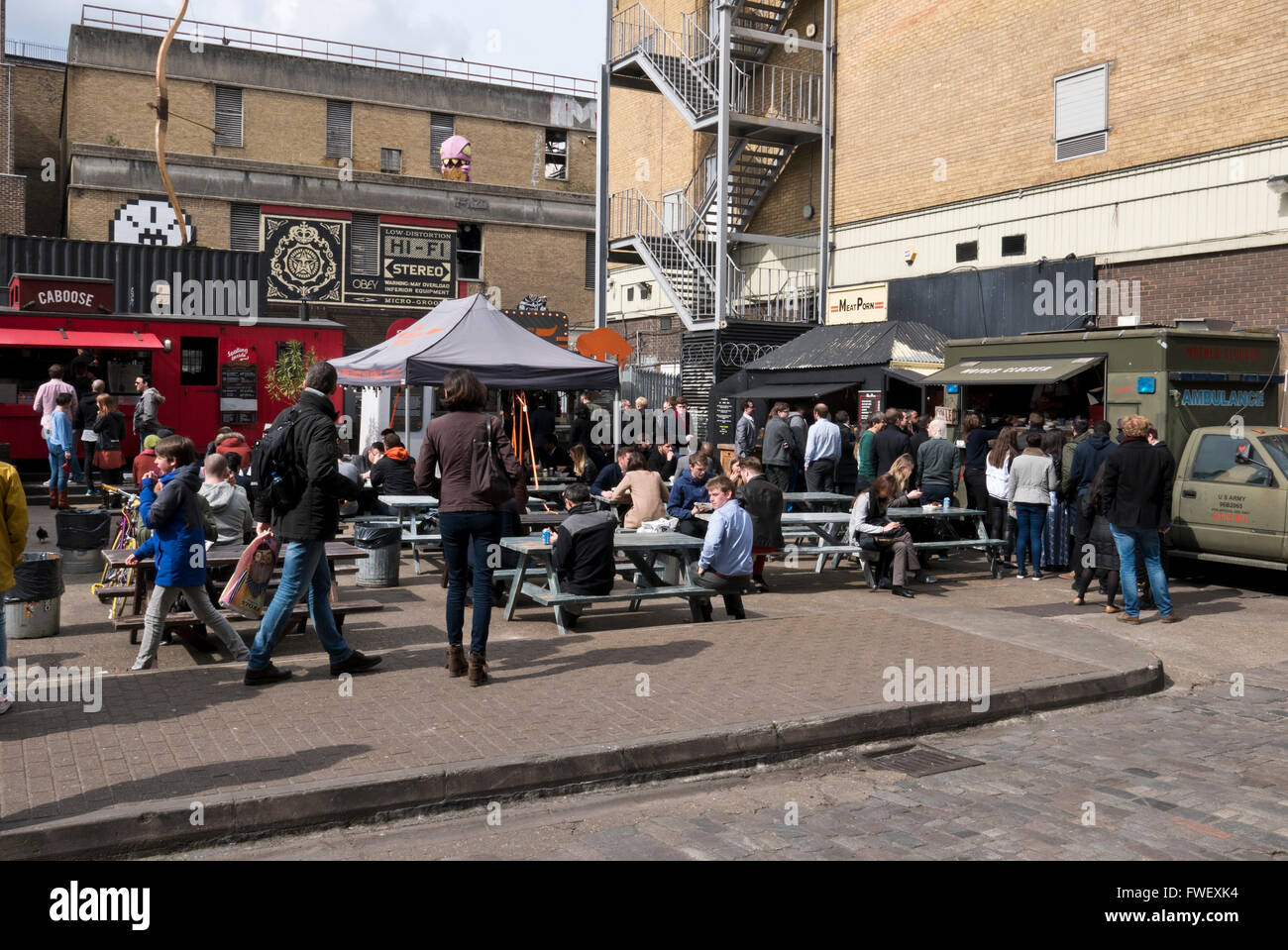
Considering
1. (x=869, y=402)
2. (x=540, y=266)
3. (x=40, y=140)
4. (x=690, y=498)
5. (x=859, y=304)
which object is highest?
(x=40, y=140)

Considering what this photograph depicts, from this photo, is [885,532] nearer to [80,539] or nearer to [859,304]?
[80,539]

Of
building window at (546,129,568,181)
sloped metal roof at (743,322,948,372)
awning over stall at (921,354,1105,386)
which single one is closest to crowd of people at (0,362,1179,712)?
awning over stall at (921,354,1105,386)

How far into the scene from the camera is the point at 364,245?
38.6 metres

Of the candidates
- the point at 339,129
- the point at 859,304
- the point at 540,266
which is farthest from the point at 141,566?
the point at 339,129

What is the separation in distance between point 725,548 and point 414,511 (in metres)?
4.84

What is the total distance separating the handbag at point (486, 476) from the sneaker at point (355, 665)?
57.1 inches

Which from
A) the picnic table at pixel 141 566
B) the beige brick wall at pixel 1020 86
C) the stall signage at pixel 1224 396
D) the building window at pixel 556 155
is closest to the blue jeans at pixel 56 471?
the picnic table at pixel 141 566

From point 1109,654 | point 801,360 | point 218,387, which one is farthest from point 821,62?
point 1109,654

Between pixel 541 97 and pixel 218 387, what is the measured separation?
2645 centimetres

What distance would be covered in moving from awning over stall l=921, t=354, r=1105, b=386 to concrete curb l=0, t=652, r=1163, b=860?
23.3ft

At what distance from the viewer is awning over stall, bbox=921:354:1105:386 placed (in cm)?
1345

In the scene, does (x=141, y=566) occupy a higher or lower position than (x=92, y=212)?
lower

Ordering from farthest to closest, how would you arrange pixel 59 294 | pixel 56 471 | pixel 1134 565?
pixel 59 294, pixel 56 471, pixel 1134 565
